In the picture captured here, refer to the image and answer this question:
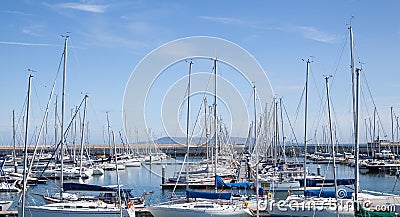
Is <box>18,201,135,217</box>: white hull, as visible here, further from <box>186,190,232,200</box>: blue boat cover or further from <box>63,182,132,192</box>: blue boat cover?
<box>186,190,232,200</box>: blue boat cover

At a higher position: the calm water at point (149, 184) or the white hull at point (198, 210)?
the white hull at point (198, 210)

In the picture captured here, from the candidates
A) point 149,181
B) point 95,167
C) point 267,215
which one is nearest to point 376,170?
point 149,181

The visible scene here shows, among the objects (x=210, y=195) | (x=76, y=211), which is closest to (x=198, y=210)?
(x=210, y=195)

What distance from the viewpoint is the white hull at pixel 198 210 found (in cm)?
2875

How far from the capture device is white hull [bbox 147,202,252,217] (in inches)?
1132

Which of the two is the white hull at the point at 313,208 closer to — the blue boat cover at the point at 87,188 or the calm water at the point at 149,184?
the blue boat cover at the point at 87,188

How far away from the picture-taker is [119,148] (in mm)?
126125

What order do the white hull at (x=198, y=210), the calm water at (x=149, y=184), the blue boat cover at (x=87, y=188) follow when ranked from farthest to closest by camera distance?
1. the calm water at (x=149, y=184)
2. the blue boat cover at (x=87, y=188)
3. the white hull at (x=198, y=210)

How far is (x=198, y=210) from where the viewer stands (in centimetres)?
2886

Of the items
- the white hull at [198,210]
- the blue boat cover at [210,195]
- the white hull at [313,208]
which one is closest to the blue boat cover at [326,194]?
the white hull at [313,208]

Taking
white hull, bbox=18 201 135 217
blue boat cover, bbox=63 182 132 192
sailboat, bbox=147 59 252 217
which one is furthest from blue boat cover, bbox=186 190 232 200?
blue boat cover, bbox=63 182 132 192

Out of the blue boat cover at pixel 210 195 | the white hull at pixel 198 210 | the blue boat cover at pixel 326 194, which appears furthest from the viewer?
the blue boat cover at pixel 326 194

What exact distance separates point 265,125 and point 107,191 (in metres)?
33.5

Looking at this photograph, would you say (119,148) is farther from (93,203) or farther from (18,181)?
(93,203)
